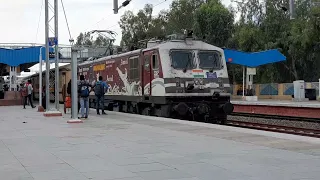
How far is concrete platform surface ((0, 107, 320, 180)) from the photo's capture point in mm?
6809

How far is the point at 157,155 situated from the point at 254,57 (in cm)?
2752

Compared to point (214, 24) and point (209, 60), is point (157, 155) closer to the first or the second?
point (209, 60)

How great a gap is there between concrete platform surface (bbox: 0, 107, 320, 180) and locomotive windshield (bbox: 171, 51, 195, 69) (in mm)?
4073

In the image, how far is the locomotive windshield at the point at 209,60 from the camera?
56.1ft

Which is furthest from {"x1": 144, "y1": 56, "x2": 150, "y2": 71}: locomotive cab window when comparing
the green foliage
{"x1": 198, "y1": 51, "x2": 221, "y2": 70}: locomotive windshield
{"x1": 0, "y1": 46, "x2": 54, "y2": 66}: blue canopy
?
the green foliage

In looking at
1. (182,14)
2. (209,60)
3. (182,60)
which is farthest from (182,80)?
(182,14)

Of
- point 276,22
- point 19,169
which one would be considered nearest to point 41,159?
point 19,169

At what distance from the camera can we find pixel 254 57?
34.7 meters

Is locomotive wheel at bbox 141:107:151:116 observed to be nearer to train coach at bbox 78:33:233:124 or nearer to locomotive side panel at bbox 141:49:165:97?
train coach at bbox 78:33:233:124

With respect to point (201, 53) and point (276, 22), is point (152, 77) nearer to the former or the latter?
point (201, 53)

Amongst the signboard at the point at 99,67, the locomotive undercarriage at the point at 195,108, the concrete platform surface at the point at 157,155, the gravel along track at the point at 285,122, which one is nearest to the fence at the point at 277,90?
the gravel along track at the point at 285,122

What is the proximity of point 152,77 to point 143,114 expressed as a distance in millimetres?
2760

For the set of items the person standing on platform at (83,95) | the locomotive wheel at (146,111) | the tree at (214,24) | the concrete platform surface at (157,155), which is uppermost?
the tree at (214,24)

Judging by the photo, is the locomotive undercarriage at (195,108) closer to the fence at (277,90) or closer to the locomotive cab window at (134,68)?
the locomotive cab window at (134,68)
